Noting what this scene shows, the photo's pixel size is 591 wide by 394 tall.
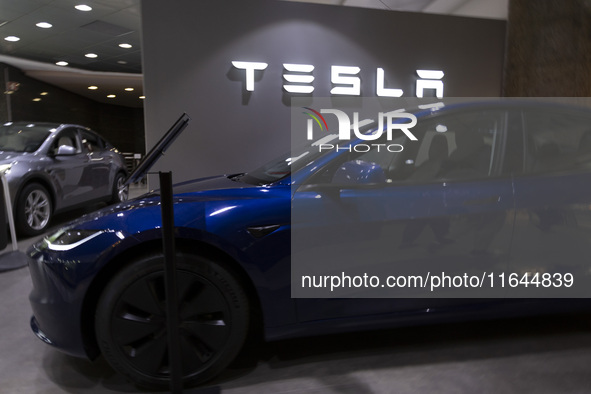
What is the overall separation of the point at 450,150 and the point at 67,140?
495cm

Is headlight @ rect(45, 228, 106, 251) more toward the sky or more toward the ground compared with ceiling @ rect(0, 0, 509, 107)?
more toward the ground

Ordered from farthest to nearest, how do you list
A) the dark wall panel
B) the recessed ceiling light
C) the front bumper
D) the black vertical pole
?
the recessed ceiling light < the dark wall panel < the front bumper < the black vertical pole

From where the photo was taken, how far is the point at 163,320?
A: 167 cm

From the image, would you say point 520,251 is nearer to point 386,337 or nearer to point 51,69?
point 386,337

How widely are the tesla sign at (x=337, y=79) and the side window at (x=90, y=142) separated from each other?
230cm

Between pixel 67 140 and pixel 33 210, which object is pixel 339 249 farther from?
pixel 67 140

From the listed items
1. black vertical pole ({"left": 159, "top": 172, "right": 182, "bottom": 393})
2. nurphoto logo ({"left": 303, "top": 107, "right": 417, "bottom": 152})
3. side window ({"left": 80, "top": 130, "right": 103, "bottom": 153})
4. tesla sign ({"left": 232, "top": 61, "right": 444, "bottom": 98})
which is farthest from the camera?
side window ({"left": 80, "top": 130, "right": 103, "bottom": 153})

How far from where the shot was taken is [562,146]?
1.96 m

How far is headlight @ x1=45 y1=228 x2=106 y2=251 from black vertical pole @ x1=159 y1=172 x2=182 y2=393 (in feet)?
1.18

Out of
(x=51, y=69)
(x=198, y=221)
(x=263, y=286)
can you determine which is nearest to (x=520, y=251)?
(x=263, y=286)

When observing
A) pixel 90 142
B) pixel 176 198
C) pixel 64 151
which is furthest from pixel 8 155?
pixel 176 198

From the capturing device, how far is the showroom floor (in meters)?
1.76

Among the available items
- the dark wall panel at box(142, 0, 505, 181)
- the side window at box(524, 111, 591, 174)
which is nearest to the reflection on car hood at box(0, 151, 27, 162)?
the dark wall panel at box(142, 0, 505, 181)

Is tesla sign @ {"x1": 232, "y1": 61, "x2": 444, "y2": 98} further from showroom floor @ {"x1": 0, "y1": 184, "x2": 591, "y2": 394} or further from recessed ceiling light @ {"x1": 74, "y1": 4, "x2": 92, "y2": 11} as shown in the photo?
showroom floor @ {"x1": 0, "y1": 184, "x2": 591, "y2": 394}
